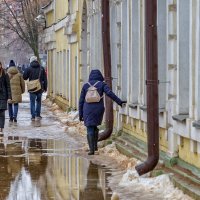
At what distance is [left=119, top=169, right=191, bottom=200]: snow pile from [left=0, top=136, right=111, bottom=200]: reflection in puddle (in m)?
0.34

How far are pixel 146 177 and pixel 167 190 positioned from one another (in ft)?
3.80

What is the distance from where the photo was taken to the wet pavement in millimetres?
10836

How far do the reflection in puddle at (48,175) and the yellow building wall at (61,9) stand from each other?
14.4 metres

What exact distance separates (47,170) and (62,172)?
0.39m

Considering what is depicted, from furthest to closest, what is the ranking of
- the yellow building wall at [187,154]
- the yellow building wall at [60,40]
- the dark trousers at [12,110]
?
1. the yellow building wall at [60,40]
2. the dark trousers at [12,110]
3. the yellow building wall at [187,154]

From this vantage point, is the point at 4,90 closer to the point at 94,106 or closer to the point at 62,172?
the point at 94,106

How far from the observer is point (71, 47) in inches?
1101

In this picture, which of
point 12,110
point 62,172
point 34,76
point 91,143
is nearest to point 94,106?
point 91,143

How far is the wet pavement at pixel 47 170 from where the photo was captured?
10.8 m

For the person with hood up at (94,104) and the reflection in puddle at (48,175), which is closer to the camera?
the reflection in puddle at (48,175)

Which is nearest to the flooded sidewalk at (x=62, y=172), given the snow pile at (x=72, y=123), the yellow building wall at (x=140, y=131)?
the snow pile at (x=72, y=123)

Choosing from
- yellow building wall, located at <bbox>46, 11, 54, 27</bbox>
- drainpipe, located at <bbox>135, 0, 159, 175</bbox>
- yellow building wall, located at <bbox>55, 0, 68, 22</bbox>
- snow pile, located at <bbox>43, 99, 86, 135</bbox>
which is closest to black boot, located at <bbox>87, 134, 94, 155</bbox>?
drainpipe, located at <bbox>135, 0, 159, 175</bbox>

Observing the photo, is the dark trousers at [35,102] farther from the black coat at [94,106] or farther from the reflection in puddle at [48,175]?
the black coat at [94,106]

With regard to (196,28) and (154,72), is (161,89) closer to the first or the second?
(154,72)
